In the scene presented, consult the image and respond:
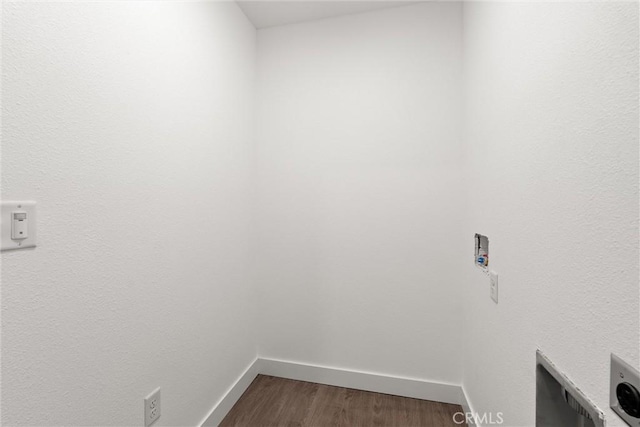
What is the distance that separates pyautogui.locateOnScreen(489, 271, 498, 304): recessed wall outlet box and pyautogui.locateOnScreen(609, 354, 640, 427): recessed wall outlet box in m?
0.65

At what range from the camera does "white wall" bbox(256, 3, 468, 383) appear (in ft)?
6.02

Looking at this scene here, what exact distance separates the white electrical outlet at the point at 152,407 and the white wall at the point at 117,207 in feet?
0.11

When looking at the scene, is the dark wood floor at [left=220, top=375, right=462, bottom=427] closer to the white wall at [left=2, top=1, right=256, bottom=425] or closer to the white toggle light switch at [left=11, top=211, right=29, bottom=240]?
the white wall at [left=2, top=1, right=256, bottom=425]

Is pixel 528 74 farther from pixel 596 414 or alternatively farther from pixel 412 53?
pixel 412 53

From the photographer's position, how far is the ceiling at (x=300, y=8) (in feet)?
6.08

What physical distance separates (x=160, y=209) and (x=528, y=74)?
4.63 feet

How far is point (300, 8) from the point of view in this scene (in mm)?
1901

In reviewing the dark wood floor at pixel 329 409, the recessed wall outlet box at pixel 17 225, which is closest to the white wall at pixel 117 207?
the recessed wall outlet box at pixel 17 225

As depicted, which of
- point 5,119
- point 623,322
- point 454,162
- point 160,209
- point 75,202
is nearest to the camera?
point 623,322

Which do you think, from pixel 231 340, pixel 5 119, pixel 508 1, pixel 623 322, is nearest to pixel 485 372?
pixel 623 322

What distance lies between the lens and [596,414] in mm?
616

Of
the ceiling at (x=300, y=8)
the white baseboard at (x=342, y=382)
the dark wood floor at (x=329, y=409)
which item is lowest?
the dark wood floor at (x=329, y=409)

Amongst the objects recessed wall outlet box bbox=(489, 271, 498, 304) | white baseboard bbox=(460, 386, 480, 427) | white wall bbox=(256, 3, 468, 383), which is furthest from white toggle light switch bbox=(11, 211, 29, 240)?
white baseboard bbox=(460, 386, 480, 427)

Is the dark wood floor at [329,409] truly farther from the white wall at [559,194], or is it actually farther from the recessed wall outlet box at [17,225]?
the recessed wall outlet box at [17,225]
